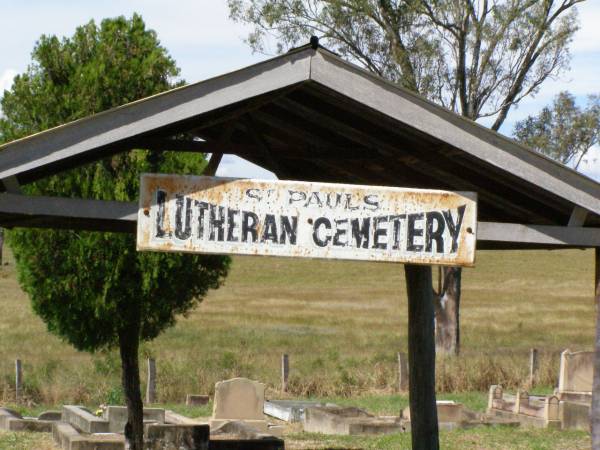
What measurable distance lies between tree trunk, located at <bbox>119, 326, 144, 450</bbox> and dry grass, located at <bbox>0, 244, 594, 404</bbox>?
5775 millimetres

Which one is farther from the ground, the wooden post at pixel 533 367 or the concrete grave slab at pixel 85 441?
the wooden post at pixel 533 367

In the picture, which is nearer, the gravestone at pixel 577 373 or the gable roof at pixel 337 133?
the gable roof at pixel 337 133

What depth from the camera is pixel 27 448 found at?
40.4 feet

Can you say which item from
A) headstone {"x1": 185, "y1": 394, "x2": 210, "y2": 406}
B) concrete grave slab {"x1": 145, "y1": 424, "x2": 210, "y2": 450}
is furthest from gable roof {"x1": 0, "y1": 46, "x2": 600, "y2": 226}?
headstone {"x1": 185, "y1": 394, "x2": 210, "y2": 406}

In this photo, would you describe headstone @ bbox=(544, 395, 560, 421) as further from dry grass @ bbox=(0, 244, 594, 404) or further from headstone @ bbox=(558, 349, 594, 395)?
dry grass @ bbox=(0, 244, 594, 404)

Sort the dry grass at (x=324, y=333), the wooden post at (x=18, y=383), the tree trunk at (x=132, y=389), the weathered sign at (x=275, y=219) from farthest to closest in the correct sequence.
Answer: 1. the dry grass at (x=324, y=333)
2. the wooden post at (x=18, y=383)
3. the tree trunk at (x=132, y=389)
4. the weathered sign at (x=275, y=219)

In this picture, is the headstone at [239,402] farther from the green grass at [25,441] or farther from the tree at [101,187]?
the tree at [101,187]

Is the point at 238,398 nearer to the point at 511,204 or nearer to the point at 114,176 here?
the point at 114,176

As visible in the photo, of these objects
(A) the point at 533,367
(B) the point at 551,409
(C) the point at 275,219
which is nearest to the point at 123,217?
(C) the point at 275,219

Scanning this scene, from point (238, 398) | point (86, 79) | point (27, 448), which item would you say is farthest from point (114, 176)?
point (238, 398)

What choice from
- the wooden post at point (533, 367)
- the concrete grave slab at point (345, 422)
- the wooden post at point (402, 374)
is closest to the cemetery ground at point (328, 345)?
the wooden post at point (533, 367)

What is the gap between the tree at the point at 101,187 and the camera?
→ 11289mm

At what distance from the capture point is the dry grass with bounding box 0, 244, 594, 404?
66.0 ft

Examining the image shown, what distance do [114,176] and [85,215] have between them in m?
5.52
